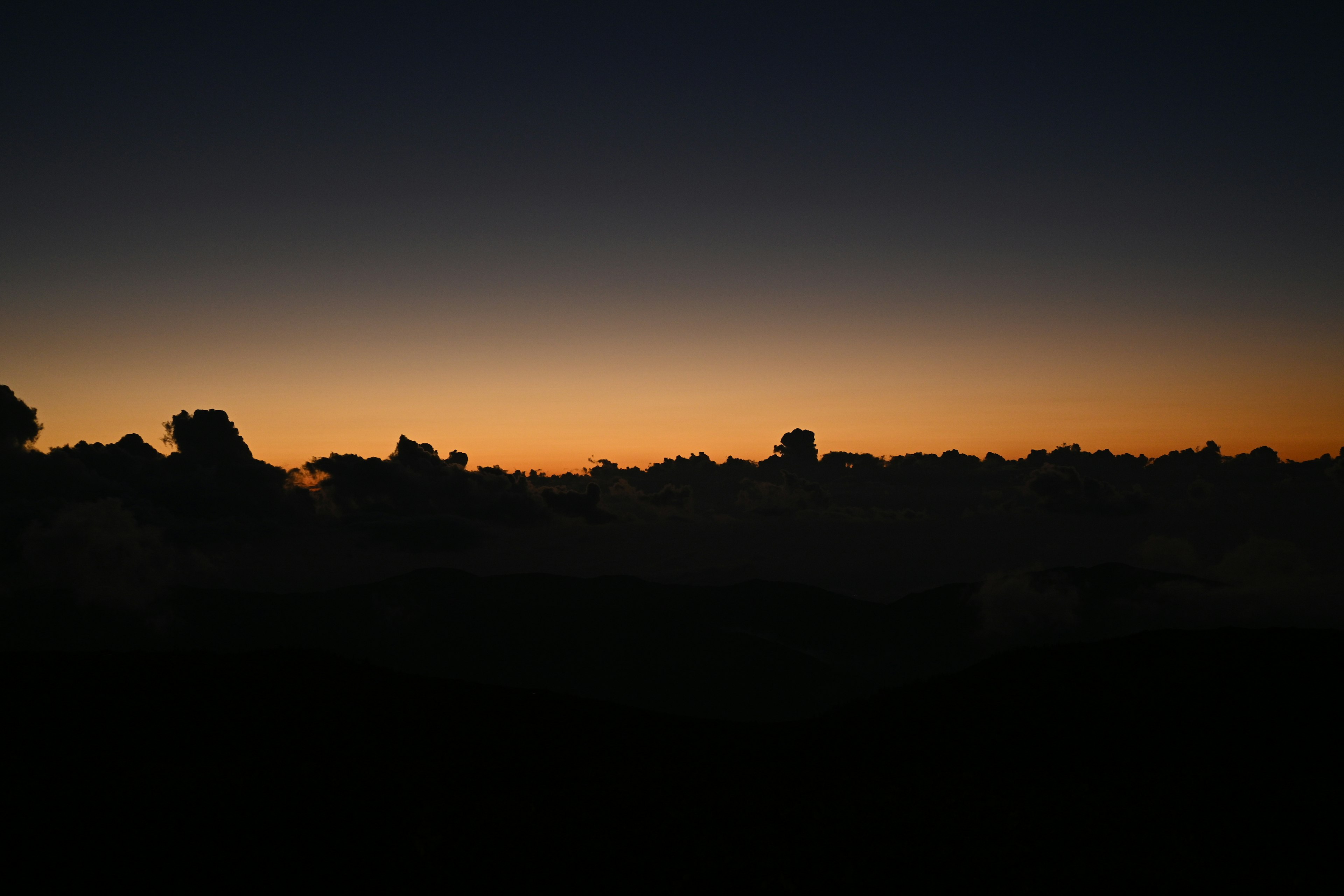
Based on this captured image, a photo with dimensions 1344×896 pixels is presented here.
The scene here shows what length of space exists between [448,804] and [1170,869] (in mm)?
19972

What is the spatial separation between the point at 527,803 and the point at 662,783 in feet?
17.5

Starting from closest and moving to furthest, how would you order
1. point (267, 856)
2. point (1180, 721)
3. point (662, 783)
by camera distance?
point (267, 856) → point (662, 783) → point (1180, 721)

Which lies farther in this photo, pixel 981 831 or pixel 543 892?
pixel 981 831

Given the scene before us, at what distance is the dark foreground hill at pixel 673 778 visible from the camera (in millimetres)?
18016

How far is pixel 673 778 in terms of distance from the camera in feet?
86.8

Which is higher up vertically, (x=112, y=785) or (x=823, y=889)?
(x=112, y=785)

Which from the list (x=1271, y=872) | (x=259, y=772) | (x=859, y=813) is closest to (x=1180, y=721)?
(x=1271, y=872)

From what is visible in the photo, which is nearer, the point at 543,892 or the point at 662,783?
the point at 543,892

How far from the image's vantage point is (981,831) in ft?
66.7

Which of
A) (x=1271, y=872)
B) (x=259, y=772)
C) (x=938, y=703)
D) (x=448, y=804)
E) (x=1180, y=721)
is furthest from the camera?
(x=938, y=703)

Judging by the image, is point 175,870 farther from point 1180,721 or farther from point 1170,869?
point 1180,721

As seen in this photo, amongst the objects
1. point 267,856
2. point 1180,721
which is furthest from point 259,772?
point 1180,721

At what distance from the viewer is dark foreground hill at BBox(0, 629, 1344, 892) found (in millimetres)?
18016

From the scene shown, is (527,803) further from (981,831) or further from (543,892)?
(981,831)
